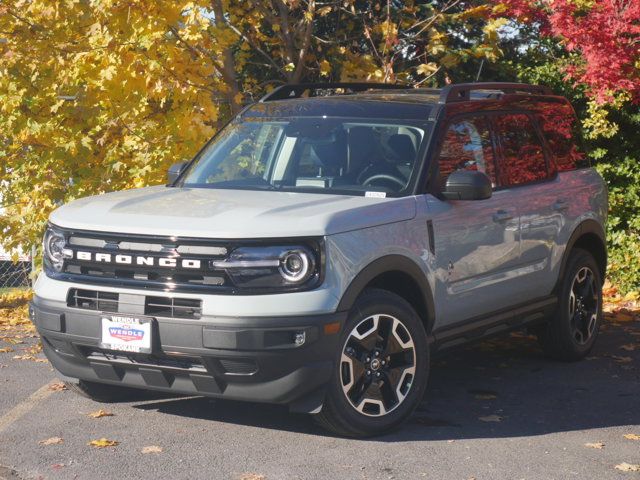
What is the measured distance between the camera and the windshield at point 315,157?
6.92 meters

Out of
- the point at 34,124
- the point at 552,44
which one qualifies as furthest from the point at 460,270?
the point at 552,44

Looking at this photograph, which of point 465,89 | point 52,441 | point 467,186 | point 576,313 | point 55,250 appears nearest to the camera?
point 52,441

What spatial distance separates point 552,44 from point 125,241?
327 inches

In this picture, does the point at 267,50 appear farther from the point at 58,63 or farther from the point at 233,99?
the point at 58,63

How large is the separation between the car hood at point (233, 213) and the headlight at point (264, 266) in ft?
0.27

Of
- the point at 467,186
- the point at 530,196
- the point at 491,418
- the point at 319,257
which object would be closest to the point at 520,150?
the point at 530,196

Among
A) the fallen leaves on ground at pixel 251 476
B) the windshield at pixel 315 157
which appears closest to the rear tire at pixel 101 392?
the windshield at pixel 315 157

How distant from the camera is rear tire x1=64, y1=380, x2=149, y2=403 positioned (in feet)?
23.2

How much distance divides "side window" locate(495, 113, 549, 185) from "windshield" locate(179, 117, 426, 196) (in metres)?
0.96

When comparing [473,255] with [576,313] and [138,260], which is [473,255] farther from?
[138,260]

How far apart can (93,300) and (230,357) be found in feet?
2.89

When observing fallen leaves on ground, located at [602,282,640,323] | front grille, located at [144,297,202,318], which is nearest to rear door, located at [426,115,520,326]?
front grille, located at [144,297,202,318]

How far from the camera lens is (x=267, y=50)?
13.6m

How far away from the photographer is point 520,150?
8.03 meters
